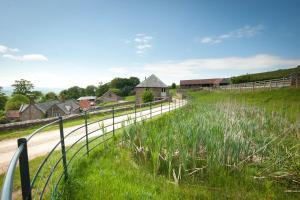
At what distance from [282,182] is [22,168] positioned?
4.88 metres

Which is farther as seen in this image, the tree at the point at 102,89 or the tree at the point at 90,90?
the tree at the point at 90,90

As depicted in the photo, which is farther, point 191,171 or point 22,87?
point 22,87

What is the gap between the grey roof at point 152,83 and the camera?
159 feet

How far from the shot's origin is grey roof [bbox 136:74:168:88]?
4831cm

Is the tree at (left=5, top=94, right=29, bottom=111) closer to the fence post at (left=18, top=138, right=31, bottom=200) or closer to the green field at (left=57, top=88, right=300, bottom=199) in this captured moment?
the green field at (left=57, top=88, right=300, bottom=199)

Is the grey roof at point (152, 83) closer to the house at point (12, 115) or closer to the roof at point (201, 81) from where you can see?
the house at point (12, 115)

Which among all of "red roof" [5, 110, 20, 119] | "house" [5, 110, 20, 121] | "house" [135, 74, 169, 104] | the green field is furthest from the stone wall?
the green field

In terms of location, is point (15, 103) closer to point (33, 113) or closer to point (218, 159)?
point (33, 113)

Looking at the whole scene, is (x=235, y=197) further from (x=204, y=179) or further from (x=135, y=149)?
(x=135, y=149)

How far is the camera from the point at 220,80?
83.8 m

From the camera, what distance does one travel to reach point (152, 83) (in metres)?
48.9

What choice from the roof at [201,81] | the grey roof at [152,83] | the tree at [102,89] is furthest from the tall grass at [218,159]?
the tree at [102,89]

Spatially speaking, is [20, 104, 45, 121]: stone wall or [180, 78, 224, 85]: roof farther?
[180, 78, 224, 85]: roof

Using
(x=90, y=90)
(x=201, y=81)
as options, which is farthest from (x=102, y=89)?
(x=201, y=81)
